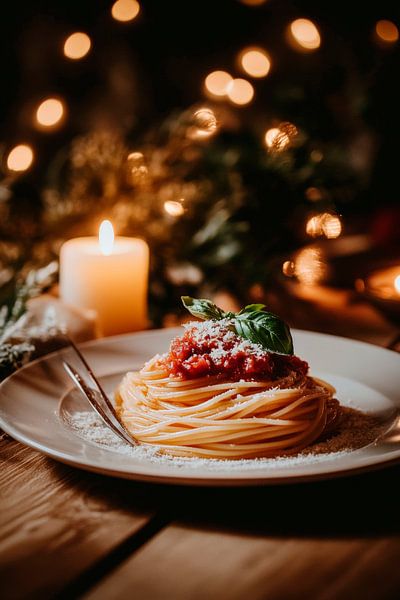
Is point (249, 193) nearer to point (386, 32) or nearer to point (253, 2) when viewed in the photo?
point (386, 32)

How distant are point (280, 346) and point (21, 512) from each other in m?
0.55

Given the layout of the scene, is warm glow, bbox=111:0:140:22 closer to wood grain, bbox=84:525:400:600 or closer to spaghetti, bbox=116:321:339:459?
spaghetti, bbox=116:321:339:459

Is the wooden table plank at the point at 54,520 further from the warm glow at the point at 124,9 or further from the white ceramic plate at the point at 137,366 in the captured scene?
the warm glow at the point at 124,9

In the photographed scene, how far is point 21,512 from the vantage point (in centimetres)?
106

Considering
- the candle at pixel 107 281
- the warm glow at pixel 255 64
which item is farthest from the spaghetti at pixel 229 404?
the warm glow at pixel 255 64

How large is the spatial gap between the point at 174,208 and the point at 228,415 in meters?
1.46

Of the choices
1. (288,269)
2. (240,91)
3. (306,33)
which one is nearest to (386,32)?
(306,33)

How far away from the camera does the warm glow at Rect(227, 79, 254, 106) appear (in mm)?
3107

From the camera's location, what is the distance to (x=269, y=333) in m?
1.31

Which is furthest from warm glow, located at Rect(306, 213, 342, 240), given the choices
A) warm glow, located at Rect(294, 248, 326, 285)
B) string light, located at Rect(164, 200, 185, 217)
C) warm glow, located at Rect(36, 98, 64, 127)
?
warm glow, located at Rect(36, 98, 64, 127)

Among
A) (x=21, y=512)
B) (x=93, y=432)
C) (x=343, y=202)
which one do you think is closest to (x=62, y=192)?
(x=343, y=202)

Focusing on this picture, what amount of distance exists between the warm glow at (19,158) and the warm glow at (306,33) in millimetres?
1310

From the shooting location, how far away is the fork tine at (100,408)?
1.31 meters

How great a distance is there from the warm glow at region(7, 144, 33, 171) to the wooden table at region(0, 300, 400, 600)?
1.76 metres
